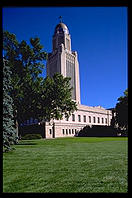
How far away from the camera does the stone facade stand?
54781 mm

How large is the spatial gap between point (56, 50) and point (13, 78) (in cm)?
6215

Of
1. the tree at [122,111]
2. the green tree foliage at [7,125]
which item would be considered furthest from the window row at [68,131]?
the green tree foliage at [7,125]

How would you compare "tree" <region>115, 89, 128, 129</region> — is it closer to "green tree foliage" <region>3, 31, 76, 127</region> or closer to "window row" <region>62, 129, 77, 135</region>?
"window row" <region>62, 129, 77, 135</region>

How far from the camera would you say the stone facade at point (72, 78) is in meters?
54.8

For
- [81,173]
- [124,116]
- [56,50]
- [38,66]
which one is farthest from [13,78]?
[56,50]

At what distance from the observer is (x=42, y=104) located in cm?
2220

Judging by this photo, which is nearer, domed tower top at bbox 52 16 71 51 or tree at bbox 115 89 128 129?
tree at bbox 115 89 128 129

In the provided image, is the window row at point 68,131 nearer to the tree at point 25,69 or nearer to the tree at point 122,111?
the tree at point 122,111

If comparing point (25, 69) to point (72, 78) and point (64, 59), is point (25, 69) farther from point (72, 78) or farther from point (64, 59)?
point (72, 78)

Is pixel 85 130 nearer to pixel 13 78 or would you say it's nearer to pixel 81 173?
pixel 13 78

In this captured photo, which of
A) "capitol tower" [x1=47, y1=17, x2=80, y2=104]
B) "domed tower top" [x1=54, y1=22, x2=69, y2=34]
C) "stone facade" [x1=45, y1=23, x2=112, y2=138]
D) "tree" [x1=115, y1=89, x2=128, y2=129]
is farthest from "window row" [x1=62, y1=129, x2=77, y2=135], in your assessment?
"domed tower top" [x1=54, y1=22, x2=69, y2=34]

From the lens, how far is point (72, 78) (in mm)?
84125

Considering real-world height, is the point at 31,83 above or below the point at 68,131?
above

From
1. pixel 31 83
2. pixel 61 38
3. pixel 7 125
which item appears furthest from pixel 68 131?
pixel 61 38
